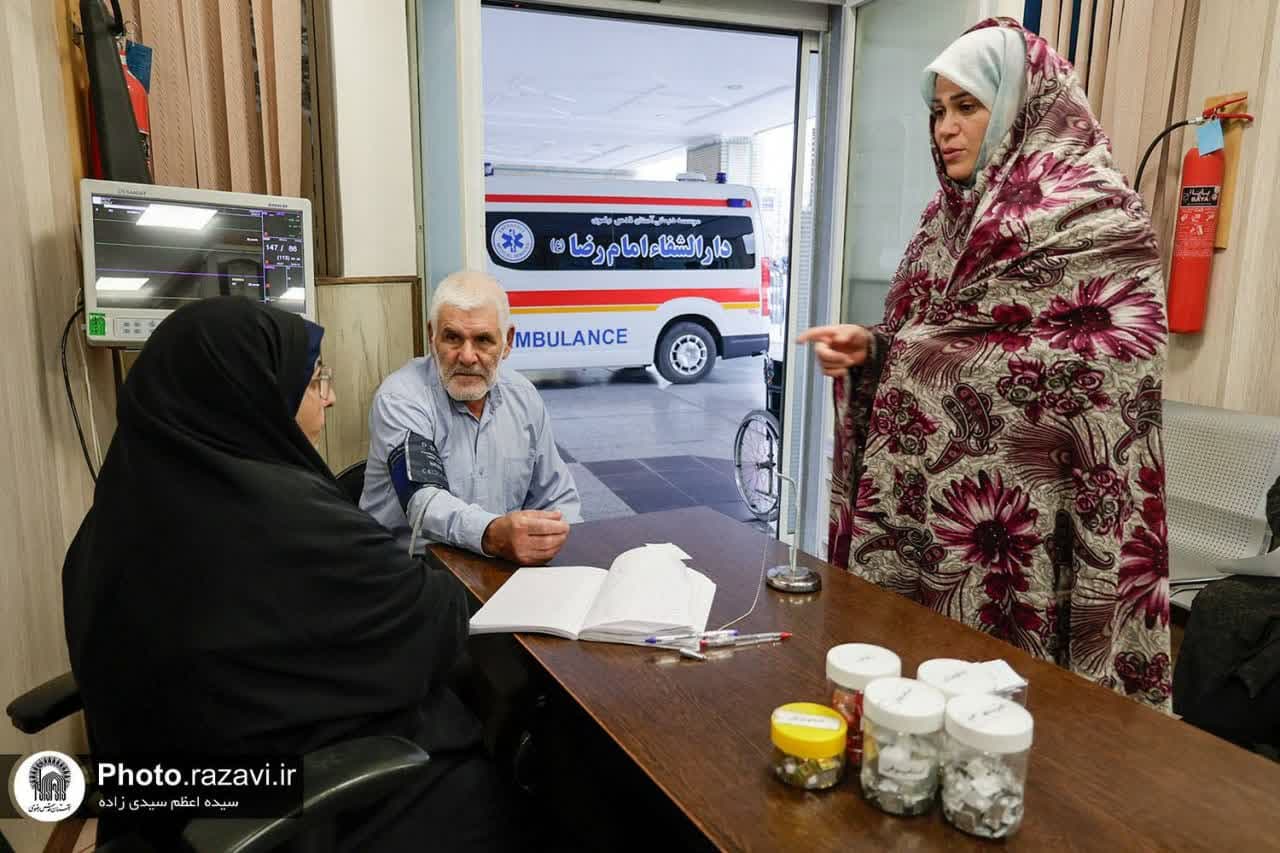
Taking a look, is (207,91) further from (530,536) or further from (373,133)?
(530,536)

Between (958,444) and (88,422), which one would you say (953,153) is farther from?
(88,422)

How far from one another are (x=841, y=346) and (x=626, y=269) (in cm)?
651

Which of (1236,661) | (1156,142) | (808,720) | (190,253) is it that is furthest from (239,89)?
(1236,661)

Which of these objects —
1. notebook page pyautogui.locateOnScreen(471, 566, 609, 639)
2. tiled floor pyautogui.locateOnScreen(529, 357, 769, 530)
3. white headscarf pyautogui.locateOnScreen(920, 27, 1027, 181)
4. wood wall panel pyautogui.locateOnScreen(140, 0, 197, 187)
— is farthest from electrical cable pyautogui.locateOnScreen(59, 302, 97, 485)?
tiled floor pyautogui.locateOnScreen(529, 357, 769, 530)

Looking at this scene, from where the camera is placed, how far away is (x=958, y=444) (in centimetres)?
153

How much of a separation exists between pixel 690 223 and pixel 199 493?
7.47 meters

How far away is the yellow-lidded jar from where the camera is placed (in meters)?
0.85

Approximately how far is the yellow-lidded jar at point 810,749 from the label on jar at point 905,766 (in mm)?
60

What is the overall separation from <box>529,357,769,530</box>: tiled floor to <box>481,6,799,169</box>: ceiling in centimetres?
231

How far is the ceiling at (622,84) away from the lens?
657cm

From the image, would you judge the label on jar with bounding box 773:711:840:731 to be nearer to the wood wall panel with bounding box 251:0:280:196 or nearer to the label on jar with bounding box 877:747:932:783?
the label on jar with bounding box 877:747:932:783

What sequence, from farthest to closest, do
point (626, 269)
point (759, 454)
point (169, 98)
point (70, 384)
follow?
1. point (626, 269)
2. point (759, 454)
3. point (169, 98)
4. point (70, 384)

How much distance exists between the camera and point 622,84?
Answer: 845cm

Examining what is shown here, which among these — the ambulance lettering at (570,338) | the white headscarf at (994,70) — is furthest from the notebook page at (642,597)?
the ambulance lettering at (570,338)
